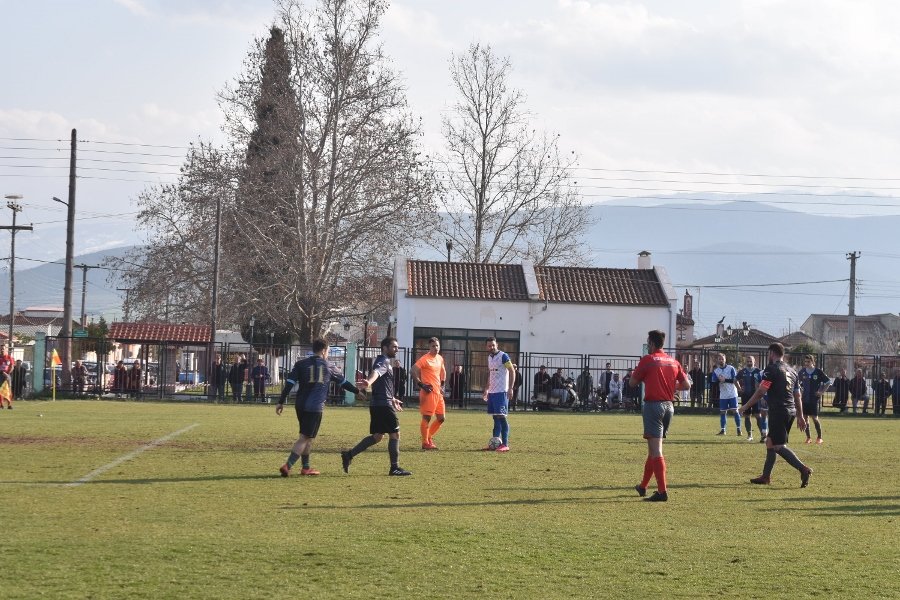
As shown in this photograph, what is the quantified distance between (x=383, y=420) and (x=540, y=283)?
35.8m

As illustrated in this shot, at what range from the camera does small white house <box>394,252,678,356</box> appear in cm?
4769

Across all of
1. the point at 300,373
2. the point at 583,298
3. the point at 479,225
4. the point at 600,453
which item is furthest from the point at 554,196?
the point at 300,373

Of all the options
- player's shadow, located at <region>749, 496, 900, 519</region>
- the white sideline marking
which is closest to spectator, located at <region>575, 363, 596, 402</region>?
the white sideline marking

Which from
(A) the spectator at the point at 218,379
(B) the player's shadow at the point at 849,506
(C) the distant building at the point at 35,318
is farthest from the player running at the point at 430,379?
(C) the distant building at the point at 35,318

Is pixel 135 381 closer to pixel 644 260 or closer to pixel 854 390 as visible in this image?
pixel 644 260

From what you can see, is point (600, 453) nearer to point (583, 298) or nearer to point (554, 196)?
point (583, 298)

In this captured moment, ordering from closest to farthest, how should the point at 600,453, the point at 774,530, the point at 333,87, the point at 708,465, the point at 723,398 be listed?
the point at 774,530 < the point at 708,465 < the point at 600,453 < the point at 723,398 < the point at 333,87

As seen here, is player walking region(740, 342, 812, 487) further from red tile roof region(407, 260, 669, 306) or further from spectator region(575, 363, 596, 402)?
red tile roof region(407, 260, 669, 306)

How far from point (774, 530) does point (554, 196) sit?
170 ft

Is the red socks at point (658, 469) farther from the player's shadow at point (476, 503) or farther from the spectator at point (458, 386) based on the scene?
the spectator at point (458, 386)

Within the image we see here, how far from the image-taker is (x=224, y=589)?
7.70 m

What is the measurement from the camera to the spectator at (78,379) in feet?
136

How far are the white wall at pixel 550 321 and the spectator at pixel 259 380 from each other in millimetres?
7182

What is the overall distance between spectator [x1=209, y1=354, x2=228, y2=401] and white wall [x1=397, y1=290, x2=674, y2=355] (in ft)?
26.2
